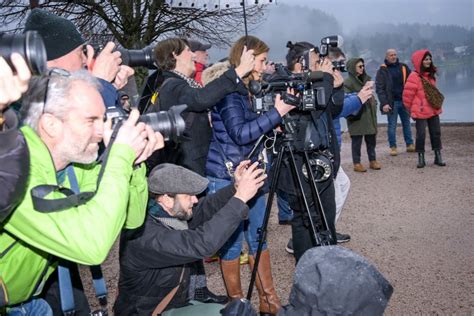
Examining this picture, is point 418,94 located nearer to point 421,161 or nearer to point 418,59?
point 418,59

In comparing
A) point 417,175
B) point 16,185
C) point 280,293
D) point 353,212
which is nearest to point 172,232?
point 16,185

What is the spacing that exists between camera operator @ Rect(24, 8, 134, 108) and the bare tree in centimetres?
992

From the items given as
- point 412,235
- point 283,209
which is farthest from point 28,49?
point 412,235

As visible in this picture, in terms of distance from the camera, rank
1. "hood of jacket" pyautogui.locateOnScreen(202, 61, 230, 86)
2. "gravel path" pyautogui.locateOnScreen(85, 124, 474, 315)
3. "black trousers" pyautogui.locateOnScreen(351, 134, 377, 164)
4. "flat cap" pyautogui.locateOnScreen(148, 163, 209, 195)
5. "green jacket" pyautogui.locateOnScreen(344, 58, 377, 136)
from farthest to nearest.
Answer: "black trousers" pyautogui.locateOnScreen(351, 134, 377, 164) → "green jacket" pyautogui.locateOnScreen(344, 58, 377, 136) → "hood of jacket" pyautogui.locateOnScreen(202, 61, 230, 86) → "gravel path" pyautogui.locateOnScreen(85, 124, 474, 315) → "flat cap" pyautogui.locateOnScreen(148, 163, 209, 195)

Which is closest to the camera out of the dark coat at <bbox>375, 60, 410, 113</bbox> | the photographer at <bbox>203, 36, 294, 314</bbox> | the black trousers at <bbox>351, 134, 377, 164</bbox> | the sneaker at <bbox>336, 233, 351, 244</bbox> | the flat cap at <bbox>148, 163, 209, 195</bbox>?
the flat cap at <bbox>148, 163, 209, 195</bbox>

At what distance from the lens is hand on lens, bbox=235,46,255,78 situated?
143 inches

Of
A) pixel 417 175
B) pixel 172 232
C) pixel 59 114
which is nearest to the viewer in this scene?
pixel 59 114

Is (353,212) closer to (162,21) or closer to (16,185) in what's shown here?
(16,185)

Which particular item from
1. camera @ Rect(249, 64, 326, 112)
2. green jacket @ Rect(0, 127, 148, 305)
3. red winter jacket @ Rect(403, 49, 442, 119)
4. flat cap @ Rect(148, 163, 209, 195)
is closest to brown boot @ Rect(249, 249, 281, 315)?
camera @ Rect(249, 64, 326, 112)

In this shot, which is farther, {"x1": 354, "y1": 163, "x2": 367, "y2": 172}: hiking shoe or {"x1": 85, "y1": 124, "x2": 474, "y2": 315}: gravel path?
{"x1": 354, "y1": 163, "x2": 367, "y2": 172}: hiking shoe

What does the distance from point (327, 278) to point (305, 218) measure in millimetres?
2083

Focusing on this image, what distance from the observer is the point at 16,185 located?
1524 mm

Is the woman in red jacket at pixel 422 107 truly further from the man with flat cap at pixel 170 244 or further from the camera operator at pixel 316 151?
the man with flat cap at pixel 170 244

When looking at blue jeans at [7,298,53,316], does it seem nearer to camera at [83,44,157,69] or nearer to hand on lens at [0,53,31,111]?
hand on lens at [0,53,31,111]
